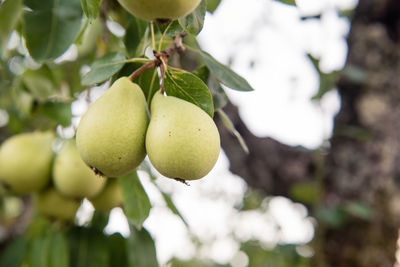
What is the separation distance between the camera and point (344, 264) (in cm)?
179

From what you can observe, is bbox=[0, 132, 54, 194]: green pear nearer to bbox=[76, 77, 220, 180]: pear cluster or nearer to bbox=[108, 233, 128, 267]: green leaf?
bbox=[108, 233, 128, 267]: green leaf

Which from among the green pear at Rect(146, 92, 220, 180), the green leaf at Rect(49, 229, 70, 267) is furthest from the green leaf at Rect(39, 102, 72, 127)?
the green pear at Rect(146, 92, 220, 180)

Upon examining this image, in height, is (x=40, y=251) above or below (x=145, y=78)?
below

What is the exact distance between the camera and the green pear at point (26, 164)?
1.17 metres

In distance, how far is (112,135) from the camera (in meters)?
0.64

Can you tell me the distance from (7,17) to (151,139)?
0.28 meters

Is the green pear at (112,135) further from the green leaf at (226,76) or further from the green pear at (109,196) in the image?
the green pear at (109,196)

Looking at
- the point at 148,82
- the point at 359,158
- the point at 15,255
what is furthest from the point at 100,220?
the point at 359,158

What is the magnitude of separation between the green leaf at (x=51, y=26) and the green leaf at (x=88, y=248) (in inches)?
30.7

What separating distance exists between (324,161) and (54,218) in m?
1.30

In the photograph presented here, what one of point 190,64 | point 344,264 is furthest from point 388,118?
point 190,64

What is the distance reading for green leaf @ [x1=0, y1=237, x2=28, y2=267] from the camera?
1486 mm

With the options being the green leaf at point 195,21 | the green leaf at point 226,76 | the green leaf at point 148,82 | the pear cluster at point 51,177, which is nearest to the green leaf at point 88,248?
the pear cluster at point 51,177

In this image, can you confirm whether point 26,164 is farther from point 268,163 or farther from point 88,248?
point 268,163
